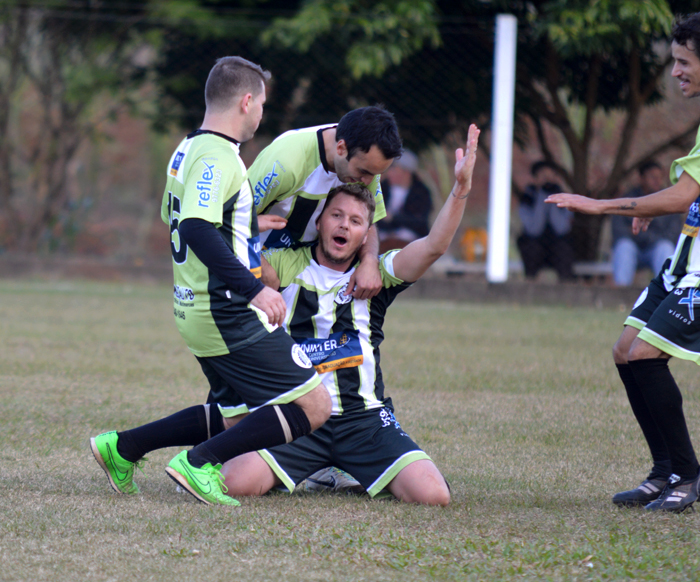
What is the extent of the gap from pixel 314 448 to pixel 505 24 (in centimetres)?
829

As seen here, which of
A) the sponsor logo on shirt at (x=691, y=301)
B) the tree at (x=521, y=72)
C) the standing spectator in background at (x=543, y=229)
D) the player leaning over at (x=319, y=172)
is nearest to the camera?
the sponsor logo on shirt at (x=691, y=301)

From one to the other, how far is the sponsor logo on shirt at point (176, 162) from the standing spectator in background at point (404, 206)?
791cm

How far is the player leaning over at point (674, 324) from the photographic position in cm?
299

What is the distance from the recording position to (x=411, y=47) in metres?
10.8

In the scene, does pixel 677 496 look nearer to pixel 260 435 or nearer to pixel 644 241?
pixel 260 435

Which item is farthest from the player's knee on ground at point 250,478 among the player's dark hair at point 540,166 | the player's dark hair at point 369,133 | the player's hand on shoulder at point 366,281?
the player's dark hair at point 540,166

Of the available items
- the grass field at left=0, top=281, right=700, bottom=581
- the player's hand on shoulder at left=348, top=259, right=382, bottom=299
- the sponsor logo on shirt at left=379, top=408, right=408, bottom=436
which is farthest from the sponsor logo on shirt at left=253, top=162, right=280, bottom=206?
the grass field at left=0, top=281, right=700, bottom=581

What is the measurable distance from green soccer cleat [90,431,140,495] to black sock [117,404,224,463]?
2cm

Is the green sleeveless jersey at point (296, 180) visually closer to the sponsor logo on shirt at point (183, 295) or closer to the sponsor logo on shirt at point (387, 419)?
the sponsor logo on shirt at point (183, 295)

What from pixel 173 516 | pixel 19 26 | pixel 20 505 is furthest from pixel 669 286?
pixel 19 26

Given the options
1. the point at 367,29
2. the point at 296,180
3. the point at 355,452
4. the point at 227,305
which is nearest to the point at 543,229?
the point at 367,29

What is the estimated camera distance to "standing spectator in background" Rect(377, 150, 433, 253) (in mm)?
11109

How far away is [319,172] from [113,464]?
140 centimetres

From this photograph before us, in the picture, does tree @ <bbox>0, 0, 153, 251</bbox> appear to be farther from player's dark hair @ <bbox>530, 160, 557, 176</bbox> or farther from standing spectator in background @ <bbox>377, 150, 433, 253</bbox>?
player's dark hair @ <bbox>530, 160, 557, 176</bbox>
